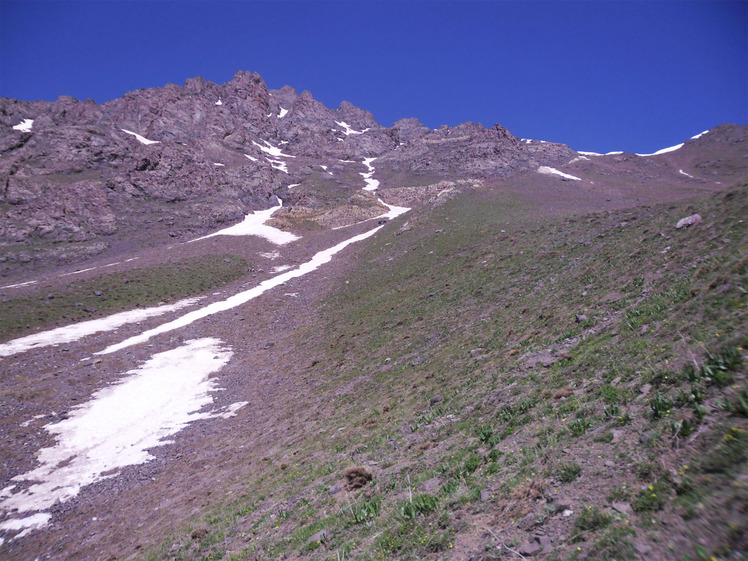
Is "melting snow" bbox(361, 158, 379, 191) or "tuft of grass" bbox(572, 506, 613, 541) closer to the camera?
"tuft of grass" bbox(572, 506, 613, 541)

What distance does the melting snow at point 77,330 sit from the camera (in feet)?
92.1

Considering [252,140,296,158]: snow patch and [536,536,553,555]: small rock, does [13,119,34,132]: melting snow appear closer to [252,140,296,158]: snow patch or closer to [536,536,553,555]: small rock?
[252,140,296,158]: snow patch

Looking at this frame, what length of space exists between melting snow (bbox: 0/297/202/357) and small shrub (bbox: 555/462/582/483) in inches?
1438

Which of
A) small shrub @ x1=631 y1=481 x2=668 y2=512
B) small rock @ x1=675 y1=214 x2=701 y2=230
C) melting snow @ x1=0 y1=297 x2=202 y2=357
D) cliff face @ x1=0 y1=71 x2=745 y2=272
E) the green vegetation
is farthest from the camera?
cliff face @ x1=0 y1=71 x2=745 y2=272

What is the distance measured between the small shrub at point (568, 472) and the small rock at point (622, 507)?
93cm

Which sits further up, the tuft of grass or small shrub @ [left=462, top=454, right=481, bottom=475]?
the tuft of grass

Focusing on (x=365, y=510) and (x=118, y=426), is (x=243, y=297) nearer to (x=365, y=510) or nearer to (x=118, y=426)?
(x=118, y=426)

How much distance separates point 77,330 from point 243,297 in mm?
16303

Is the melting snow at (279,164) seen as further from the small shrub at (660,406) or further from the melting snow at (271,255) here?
the small shrub at (660,406)

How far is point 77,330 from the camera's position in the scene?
106 feet

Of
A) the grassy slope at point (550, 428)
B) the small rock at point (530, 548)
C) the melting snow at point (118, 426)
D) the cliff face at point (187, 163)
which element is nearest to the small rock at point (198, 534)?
the grassy slope at point (550, 428)

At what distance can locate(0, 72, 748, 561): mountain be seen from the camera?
5637 millimetres

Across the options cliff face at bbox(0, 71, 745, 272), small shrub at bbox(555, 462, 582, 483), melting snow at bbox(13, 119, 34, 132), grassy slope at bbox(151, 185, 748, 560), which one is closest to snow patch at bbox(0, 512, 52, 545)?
grassy slope at bbox(151, 185, 748, 560)

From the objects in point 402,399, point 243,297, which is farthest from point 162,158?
point 402,399
